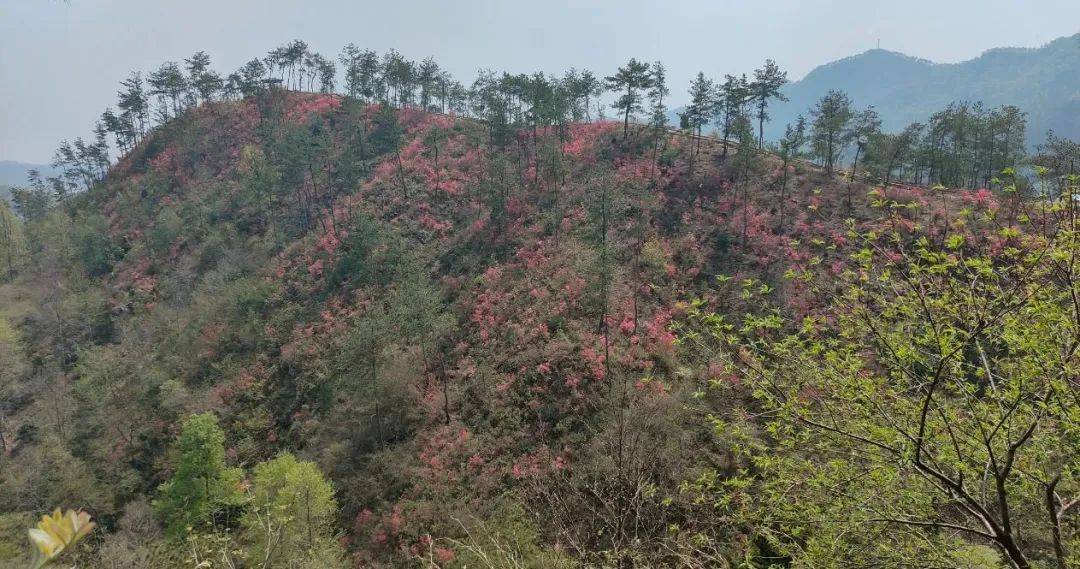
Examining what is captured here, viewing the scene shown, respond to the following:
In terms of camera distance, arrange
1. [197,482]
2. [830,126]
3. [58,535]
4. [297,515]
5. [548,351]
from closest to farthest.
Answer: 1. [58,535]
2. [297,515]
3. [197,482]
4. [548,351]
5. [830,126]

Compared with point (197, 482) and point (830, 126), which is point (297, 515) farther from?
point (830, 126)

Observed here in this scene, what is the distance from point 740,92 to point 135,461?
55.3m

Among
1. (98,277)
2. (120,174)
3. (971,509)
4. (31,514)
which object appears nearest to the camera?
(971,509)

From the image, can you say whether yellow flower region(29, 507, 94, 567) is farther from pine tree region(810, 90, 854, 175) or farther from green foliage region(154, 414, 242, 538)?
pine tree region(810, 90, 854, 175)

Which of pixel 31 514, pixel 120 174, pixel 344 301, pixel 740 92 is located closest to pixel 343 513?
pixel 31 514

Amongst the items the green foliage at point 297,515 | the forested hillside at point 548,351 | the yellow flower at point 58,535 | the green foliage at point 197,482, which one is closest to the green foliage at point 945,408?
the forested hillside at point 548,351

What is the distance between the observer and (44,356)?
41.8 meters

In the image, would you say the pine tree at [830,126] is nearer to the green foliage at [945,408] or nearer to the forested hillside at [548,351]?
the forested hillside at [548,351]

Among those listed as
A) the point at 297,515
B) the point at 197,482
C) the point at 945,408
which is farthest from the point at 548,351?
the point at 945,408

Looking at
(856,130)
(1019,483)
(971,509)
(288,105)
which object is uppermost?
(288,105)

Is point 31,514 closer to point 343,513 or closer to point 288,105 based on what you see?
point 343,513

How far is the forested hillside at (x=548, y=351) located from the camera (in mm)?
5406

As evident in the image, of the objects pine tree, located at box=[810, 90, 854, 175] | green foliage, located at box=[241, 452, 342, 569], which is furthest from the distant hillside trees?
green foliage, located at box=[241, 452, 342, 569]

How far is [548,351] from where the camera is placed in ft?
96.6
